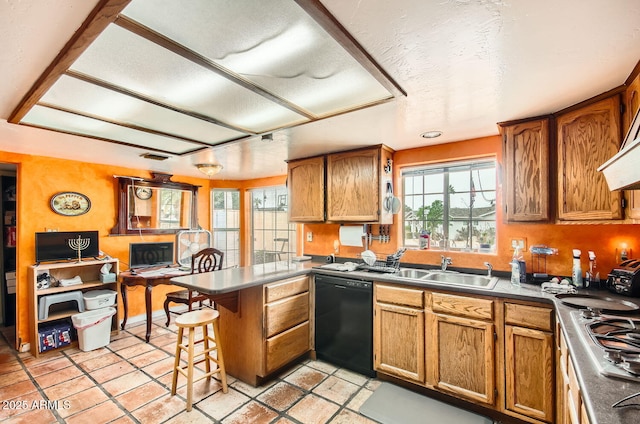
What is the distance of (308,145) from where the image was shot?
9.67ft

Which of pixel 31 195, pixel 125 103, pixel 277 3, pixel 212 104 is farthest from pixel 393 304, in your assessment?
pixel 31 195

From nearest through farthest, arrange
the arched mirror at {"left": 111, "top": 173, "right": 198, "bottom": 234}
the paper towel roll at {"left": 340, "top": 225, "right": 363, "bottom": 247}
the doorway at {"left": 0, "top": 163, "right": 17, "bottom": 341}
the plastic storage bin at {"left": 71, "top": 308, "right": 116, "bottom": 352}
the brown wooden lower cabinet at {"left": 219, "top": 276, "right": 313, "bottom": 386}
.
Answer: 1. the brown wooden lower cabinet at {"left": 219, "top": 276, "right": 313, "bottom": 386}
2. the plastic storage bin at {"left": 71, "top": 308, "right": 116, "bottom": 352}
3. the paper towel roll at {"left": 340, "top": 225, "right": 363, "bottom": 247}
4. the doorway at {"left": 0, "top": 163, "right": 17, "bottom": 341}
5. the arched mirror at {"left": 111, "top": 173, "right": 198, "bottom": 234}

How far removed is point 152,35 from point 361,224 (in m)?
2.55

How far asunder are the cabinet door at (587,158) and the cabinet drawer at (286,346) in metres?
2.35

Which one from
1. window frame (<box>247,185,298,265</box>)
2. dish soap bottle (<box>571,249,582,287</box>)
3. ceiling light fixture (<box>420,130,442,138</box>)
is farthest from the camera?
window frame (<box>247,185,298,265</box>)

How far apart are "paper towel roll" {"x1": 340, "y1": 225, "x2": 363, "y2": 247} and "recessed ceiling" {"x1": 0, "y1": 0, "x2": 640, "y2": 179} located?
44.0 inches

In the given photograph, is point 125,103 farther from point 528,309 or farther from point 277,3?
point 528,309

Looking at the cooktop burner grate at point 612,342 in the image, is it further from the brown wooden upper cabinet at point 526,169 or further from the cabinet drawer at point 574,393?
the brown wooden upper cabinet at point 526,169

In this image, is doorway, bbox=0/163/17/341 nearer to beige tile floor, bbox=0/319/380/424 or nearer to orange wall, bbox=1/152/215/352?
orange wall, bbox=1/152/215/352

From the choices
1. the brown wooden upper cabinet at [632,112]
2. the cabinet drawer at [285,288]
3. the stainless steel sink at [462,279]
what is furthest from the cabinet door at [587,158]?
the cabinet drawer at [285,288]

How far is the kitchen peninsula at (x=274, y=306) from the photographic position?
205cm

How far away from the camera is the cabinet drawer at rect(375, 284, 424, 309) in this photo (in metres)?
2.36

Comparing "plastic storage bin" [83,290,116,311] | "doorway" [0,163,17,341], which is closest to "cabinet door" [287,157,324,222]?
"plastic storage bin" [83,290,116,311]

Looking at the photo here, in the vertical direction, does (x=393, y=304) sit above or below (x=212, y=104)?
below
